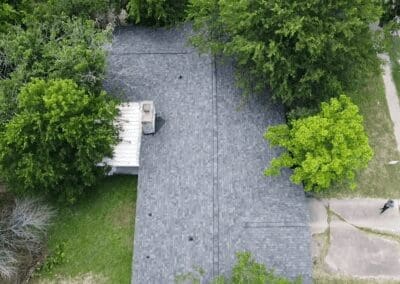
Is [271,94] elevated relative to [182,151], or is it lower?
elevated

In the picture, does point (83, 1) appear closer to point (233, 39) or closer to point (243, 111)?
point (233, 39)

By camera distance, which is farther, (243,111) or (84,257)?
(243,111)

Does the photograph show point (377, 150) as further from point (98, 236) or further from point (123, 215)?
point (98, 236)

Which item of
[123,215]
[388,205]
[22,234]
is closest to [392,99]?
[388,205]

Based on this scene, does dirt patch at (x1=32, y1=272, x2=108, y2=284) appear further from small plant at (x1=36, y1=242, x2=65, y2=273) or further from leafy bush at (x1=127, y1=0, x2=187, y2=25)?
leafy bush at (x1=127, y1=0, x2=187, y2=25)

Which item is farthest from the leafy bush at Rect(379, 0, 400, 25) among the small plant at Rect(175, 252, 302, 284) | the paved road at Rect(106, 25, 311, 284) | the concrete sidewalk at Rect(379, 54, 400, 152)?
the small plant at Rect(175, 252, 302, 284)

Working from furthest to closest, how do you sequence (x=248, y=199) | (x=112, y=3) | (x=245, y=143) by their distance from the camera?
(x=112, y=3)
(x=245, y=143)
(x=248, y=199)

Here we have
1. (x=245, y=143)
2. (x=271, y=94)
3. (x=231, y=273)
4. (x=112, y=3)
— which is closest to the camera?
(x=231, y=273)

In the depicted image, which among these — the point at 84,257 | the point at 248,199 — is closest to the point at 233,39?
the point at 248,199
